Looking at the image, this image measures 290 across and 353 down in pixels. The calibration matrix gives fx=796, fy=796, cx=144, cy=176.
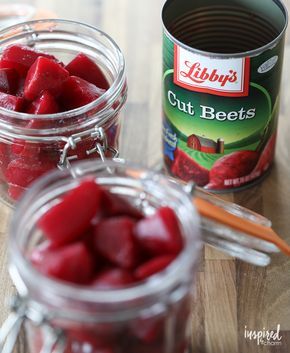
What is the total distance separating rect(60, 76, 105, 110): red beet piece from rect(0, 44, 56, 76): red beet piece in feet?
0.19

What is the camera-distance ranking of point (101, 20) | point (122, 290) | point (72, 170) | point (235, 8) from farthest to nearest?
point (101, 20) < point (235, 8) < point (72, 170) < point (122, 290)

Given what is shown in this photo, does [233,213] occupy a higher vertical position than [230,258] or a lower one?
higher

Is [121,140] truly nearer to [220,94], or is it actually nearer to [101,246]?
[220,94]

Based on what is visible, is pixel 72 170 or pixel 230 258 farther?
pixel 230 258

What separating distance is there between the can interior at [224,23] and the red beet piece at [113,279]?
0.43 metres

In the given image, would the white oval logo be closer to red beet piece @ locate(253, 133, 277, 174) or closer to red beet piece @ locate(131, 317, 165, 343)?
red beet piece @ locate(253, 133, 277, 174)

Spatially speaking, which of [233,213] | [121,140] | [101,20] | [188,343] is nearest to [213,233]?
[233,213]

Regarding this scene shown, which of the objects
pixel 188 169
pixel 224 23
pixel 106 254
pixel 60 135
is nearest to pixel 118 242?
pixel 106 254

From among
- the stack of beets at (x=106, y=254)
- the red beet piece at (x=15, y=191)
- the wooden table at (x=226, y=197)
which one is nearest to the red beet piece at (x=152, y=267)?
the stack of beets at (x=106, y=254)

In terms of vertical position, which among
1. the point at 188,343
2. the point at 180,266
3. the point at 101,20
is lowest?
the point at 188,343

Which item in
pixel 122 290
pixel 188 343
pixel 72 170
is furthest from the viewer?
pixel 188 343

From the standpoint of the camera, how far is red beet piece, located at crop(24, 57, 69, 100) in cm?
98

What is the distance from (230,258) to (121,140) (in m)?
0.28

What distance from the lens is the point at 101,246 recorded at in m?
0.78
